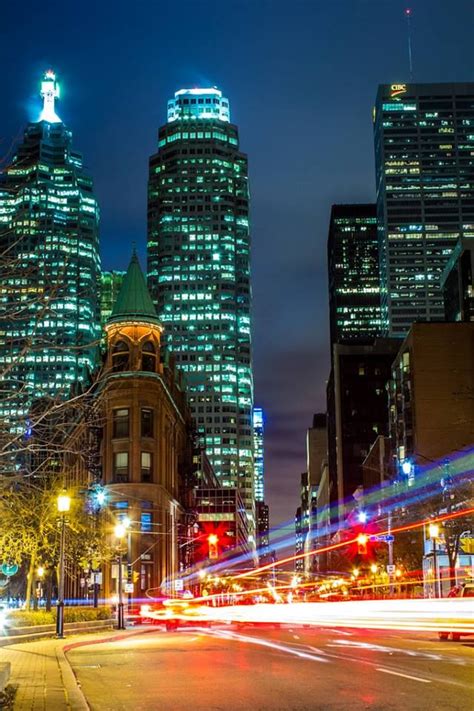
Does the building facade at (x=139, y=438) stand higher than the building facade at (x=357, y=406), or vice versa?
the building facade at (x=357, y=406)

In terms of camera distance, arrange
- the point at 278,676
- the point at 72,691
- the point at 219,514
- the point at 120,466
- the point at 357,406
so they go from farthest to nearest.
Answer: the point at 357,406
the point at 219,514
the point at 120,466
the point at 278,676
the point at 72,691

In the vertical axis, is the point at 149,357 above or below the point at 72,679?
above

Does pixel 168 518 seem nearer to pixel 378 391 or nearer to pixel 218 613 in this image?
pixel 218 613

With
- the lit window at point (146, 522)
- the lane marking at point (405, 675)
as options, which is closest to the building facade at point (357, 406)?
the lit window at point (146, 522)

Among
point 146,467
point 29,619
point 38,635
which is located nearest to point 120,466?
point 146,467

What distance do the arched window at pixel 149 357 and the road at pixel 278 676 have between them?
61.3 metres

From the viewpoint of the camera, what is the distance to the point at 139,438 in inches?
3514

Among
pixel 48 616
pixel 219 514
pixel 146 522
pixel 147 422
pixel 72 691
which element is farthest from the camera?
pixel 219 514

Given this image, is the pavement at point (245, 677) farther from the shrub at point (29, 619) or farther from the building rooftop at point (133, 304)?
the building rooftop at point (133, 304)

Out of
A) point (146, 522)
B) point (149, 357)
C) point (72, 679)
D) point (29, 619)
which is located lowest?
point (29, 619)

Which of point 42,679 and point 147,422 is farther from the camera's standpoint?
point 147,422

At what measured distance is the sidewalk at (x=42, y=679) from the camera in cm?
1406

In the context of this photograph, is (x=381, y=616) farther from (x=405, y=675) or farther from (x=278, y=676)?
(x=405, y=675)

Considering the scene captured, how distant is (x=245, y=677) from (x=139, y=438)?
2783 inches
